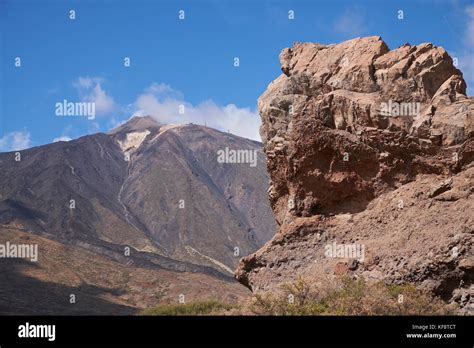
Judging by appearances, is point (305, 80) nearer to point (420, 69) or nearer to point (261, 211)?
point (420, 69)

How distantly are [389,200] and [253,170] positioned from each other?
160 m

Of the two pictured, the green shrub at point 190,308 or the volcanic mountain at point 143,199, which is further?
the volcanic mountain at point 143,199

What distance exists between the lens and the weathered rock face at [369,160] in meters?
18.8

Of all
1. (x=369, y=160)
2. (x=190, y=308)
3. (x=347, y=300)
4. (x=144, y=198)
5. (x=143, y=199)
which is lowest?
(x=347, y=300)

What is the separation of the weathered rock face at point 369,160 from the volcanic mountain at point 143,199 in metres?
61.9

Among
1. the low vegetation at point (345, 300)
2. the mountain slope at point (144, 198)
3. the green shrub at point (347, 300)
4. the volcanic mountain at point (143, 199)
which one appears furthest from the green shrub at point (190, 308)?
the mountain slope at point (144, 198)

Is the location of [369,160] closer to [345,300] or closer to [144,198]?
[345,300]

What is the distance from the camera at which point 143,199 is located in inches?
5743

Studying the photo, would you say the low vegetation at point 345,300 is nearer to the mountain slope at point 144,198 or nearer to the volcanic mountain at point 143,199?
the volcanic mountain at point 143,199

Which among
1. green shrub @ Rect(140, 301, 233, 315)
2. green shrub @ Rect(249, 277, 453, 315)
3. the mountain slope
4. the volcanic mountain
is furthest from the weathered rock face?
the mountain slope

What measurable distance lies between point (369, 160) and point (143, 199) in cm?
12724

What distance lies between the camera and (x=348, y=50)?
22.7 m

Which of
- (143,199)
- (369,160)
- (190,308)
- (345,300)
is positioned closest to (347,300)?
(345,300)
